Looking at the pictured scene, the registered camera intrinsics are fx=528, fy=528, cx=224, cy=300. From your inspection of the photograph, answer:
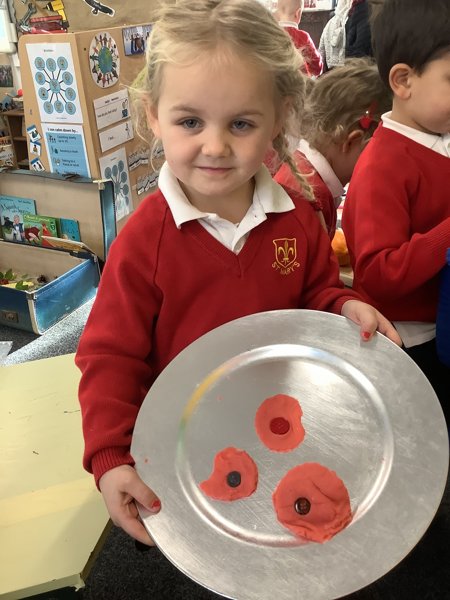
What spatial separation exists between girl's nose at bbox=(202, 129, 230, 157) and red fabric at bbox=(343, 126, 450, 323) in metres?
0.35

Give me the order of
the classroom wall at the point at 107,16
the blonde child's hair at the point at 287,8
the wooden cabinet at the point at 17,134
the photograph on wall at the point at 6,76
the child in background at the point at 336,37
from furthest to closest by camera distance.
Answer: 1. the child in background at the point at 336,37
2. the photograph on wall at the point at 6,76
3. the wooden cabinet at the point at 17,134
4. the blonde child's hair at the point at 287,8
5. the classroom wall at the point at 107,16

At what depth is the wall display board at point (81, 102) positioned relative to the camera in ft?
6.46

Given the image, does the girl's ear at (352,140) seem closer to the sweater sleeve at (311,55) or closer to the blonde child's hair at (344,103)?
the blonde child's hair at (344,103)

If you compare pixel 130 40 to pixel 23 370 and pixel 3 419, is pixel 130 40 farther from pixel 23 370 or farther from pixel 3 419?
pixel 3 419

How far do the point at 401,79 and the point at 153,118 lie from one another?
1.49 ft

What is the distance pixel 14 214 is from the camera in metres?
2.17

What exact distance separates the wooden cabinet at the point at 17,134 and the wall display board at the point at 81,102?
105 centimetres

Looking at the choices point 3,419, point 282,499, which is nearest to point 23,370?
point 3,419

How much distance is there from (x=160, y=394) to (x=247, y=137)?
37cm

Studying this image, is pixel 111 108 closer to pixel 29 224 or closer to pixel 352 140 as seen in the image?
pixel 29 224

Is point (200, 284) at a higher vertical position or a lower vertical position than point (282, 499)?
higher

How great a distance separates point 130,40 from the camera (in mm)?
2174

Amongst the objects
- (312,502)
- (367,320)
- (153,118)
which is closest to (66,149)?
(153,118)

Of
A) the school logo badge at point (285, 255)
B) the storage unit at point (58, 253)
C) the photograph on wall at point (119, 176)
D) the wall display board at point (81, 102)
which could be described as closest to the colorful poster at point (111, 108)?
the wall display board at point (81, 102)
